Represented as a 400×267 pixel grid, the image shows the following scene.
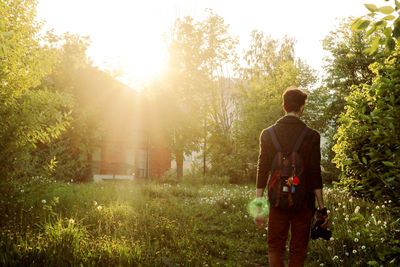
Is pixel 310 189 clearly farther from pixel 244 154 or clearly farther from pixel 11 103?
pixel 244 154

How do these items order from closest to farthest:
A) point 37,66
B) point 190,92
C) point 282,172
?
point 282,172 < point 37,66 < point 190,92

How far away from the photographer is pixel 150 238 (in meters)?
6.44

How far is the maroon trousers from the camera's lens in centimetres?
349

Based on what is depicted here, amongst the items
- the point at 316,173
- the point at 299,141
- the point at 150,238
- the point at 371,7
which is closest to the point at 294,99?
the point at 299,141

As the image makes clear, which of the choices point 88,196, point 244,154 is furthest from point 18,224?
point 244,154

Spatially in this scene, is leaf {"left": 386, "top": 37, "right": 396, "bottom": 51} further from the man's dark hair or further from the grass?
the grass

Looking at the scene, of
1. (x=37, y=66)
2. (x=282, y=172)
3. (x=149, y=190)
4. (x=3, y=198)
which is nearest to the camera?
(x=282, y=172)

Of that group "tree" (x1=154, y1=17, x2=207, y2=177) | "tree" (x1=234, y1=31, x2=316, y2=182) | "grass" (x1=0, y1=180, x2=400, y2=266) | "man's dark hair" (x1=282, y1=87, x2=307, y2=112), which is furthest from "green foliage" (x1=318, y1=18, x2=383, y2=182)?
"man's dark hair" (x1=282, y1=87, x2=307, y2=112)

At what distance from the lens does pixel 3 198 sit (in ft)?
19.2

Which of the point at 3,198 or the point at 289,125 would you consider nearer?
the point at 289,125

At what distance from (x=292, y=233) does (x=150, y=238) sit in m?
3.61

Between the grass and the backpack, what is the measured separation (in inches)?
22.6

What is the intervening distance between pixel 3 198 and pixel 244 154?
20.1 meters

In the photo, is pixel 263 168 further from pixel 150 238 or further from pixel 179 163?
pixel 179 163
